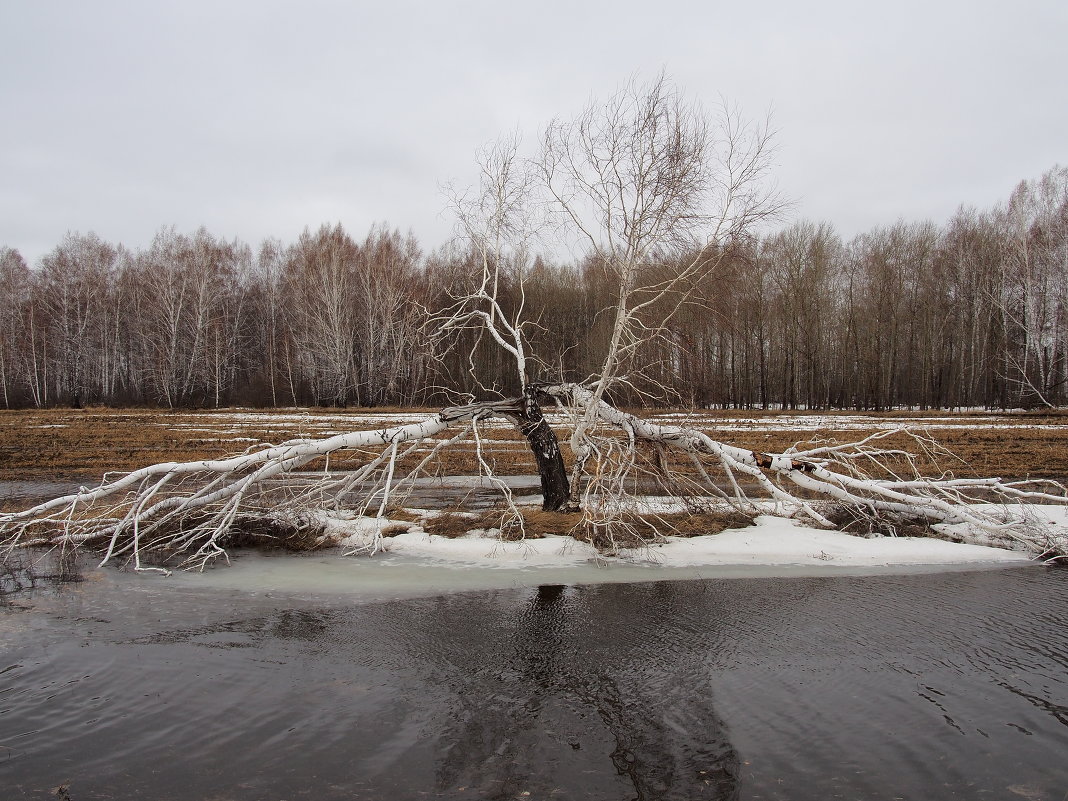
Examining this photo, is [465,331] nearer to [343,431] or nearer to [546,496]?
[343,431]

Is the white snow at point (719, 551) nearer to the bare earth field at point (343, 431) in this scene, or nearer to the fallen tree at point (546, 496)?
the fallen tree at point (546, 496)

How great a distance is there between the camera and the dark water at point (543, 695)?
188 inches

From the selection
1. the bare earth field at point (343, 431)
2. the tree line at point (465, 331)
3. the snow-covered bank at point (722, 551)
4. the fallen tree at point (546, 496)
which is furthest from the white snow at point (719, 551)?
the tree line at point (465, 331)

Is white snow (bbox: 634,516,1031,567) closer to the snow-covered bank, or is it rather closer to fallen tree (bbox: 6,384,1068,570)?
the snow-covered bank

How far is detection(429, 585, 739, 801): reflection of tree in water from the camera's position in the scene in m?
4.72

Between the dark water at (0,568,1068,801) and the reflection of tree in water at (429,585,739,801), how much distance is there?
0.02 metres

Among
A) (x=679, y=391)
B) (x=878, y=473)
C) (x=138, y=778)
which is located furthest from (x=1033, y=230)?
(x=138, y=778)

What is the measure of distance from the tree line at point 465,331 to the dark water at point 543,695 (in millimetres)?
36679

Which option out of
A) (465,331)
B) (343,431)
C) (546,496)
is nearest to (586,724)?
(546,496)

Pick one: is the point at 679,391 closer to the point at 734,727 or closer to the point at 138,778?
the point at 734,727

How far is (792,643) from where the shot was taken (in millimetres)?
7254

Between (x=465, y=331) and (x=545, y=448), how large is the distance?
34.9 m

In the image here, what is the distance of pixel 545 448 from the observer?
12023 millimetres

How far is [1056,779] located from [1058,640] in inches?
126
